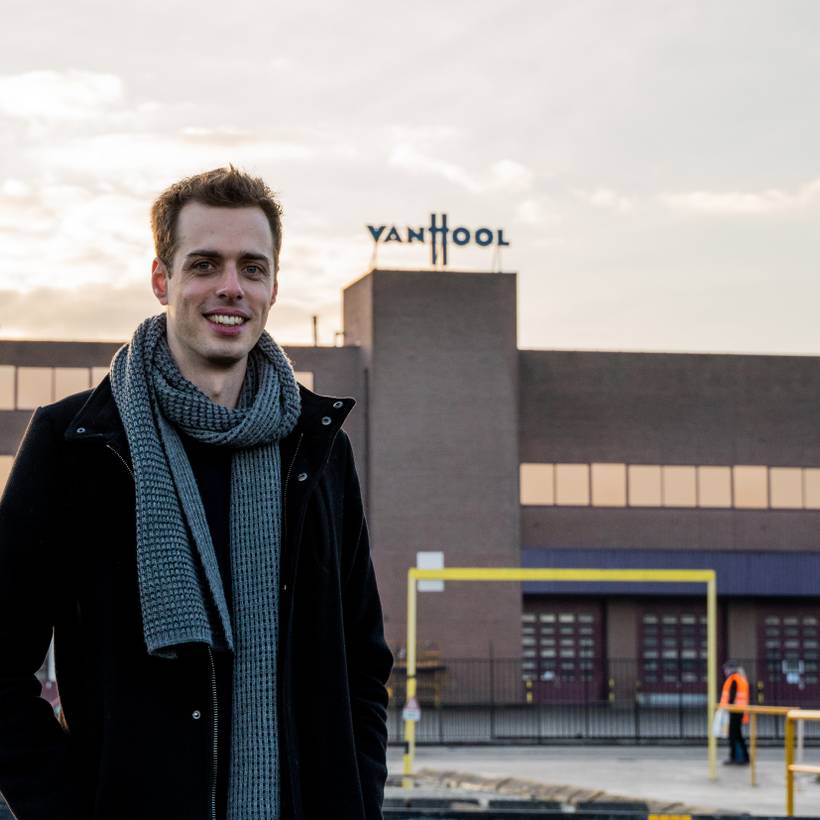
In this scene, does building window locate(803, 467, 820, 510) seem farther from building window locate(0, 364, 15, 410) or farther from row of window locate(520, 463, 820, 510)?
building window locate(0, 364, 15, 410)

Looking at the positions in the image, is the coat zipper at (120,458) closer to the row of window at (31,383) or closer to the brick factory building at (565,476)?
the brick factory building at (565,476)

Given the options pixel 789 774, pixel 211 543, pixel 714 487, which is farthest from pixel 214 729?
pixel 714 487

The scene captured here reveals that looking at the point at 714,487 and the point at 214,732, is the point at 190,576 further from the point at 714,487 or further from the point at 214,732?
the point at 714,487

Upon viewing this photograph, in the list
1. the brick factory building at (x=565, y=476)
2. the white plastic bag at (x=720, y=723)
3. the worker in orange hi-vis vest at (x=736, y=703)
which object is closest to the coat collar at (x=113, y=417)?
the white plastic bag at (x=720, y=723)

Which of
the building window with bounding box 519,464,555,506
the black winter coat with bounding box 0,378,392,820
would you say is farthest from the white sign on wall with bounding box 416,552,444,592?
the black winter coat with bounding box 0,378,392,820

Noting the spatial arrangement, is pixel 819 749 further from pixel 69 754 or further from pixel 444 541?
pixel 69 754

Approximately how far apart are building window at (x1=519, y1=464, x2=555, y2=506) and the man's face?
46.1 metres

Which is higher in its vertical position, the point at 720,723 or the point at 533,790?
the point at 720,723

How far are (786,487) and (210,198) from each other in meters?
48.6

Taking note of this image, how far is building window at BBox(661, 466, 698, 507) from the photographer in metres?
49.9

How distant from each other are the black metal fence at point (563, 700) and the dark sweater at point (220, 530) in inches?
1386

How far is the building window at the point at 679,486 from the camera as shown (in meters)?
49.9

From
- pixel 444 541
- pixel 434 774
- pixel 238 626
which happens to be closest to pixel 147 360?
pixel 238 626

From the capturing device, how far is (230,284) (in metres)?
3.35
